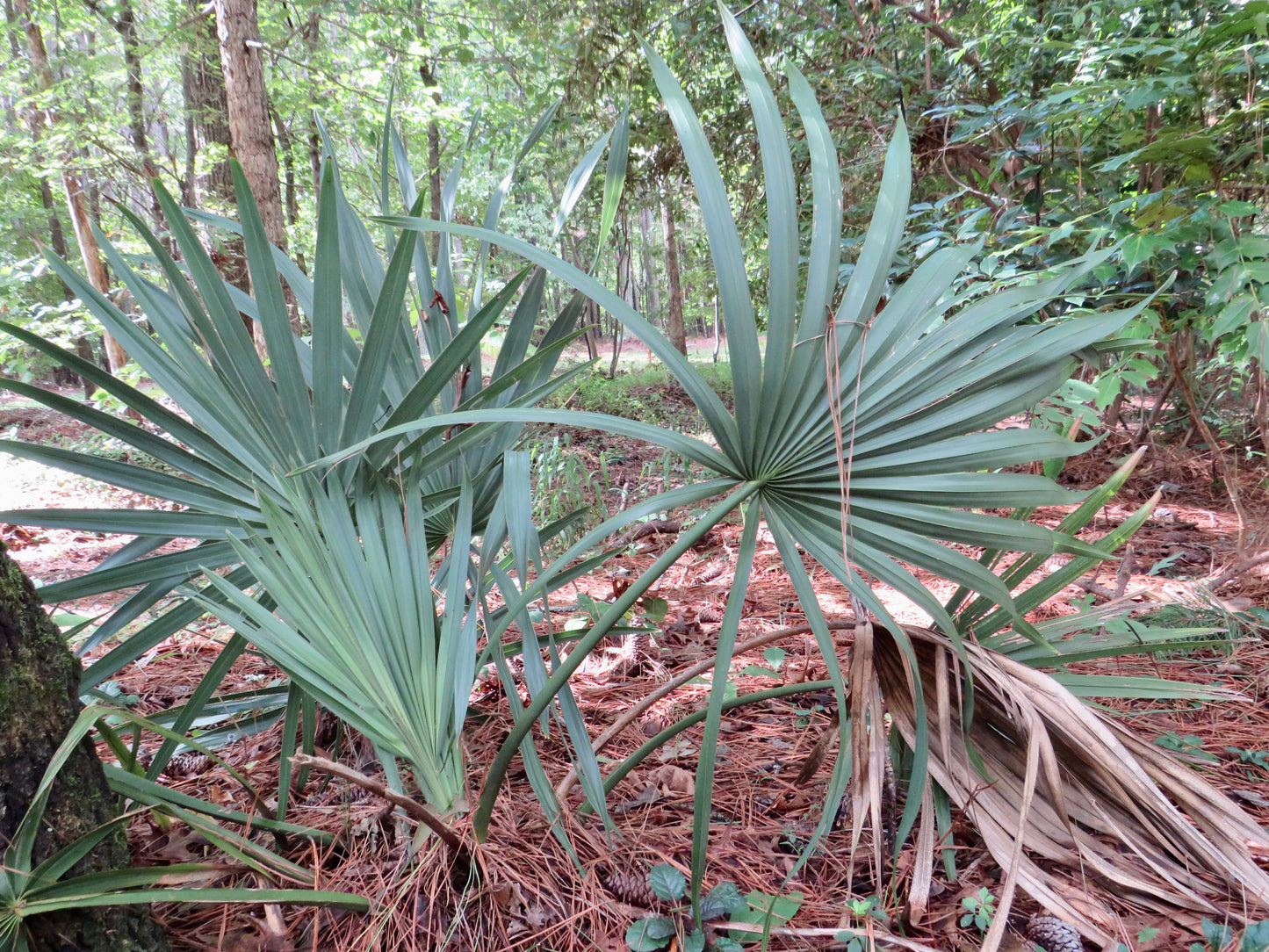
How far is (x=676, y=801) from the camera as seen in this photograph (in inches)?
56.7

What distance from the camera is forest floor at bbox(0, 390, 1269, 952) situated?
1.07 m

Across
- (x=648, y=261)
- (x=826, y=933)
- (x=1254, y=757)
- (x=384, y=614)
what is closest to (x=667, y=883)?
(x=826, y=933)

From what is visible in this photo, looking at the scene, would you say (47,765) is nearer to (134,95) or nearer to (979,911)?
(979,911)

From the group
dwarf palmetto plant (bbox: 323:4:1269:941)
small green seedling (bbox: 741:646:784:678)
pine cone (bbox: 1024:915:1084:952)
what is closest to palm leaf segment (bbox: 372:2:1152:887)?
dwarf palmetto plant (bbox: 323:4:1269:941)

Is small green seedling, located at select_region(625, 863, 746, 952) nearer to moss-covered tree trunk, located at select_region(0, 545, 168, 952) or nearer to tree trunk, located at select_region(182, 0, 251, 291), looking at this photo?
moss-covered tree trunk, located at select_region(0, 545, 168, 952)

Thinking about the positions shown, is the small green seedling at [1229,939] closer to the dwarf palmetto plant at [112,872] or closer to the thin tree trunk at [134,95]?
the dwarf palmetto plant at [112,872]

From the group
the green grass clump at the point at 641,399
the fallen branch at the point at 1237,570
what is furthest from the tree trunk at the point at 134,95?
the fallen branch at the point at 1237,570

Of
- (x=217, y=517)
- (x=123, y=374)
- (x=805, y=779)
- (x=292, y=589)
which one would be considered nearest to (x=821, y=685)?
(x=805, y=779)

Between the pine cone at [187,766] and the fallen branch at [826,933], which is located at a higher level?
the pine cone at [187,766]

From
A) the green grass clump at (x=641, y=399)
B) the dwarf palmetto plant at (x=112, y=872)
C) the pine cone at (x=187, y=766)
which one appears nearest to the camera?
the dwarf palmetto plant at (x=112, y=872)

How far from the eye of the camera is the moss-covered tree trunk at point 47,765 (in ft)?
2.93

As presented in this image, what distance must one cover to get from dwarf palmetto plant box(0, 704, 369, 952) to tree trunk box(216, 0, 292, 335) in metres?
3.86

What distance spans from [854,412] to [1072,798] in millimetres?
797

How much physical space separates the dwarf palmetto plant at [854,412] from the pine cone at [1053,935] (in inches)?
7.0
